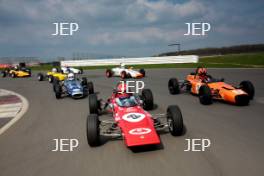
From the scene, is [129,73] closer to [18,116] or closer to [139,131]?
[18,116]

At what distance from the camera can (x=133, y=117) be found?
23.2 feet

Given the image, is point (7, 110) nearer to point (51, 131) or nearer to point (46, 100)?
point (46, 100)

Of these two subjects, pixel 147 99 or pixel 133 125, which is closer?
pixel 133 125

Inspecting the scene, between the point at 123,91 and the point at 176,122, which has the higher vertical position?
the point at 123,91

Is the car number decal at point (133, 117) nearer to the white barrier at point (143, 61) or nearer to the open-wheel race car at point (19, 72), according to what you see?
the open-wheel race car at point (19, 72)

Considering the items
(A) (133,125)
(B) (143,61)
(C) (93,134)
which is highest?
(B) (143,61)

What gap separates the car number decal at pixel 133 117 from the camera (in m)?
6.94

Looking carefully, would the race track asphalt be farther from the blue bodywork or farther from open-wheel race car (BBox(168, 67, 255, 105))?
the blue bodywork

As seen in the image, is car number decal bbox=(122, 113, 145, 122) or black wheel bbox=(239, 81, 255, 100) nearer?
car number decal bbox=(122, 113, 145, 122)

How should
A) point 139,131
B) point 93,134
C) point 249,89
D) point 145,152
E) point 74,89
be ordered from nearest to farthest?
point 145,152
point 139,131
point 93,134
point 249,89
point 74,89

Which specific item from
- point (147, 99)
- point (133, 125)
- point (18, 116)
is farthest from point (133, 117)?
point (18, 116)

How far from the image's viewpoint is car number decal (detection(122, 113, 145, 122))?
22.8 feet

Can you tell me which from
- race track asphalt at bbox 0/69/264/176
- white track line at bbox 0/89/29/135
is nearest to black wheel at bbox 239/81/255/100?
race track asphalt at bbox 0/69/264/176

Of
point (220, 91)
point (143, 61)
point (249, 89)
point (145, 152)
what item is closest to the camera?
point (145, 152)
